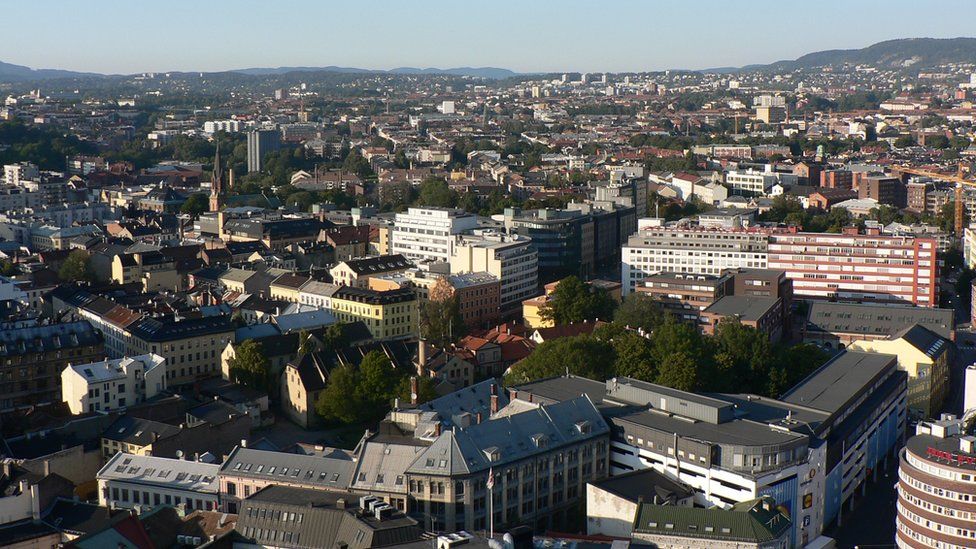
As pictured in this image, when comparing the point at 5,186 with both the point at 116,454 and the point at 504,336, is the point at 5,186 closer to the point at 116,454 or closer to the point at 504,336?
the point at 504,336

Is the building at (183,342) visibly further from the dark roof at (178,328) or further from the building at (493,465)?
the building at (493,465)

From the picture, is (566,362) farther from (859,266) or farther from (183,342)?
(859,266)

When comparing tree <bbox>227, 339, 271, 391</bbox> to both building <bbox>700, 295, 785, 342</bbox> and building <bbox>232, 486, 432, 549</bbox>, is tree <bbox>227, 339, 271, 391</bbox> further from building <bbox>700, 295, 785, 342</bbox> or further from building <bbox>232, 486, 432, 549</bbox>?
building <bbox>700, 295, 785, 342</bbox>

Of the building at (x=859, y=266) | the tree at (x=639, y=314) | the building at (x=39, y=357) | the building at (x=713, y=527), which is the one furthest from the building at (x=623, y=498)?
the building at (x=859, y=266)

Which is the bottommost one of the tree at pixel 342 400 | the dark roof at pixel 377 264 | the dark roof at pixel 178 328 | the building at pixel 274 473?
the tree at pixel 342 400

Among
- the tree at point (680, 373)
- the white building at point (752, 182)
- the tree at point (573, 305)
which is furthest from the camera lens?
the white building at point (752, 182)

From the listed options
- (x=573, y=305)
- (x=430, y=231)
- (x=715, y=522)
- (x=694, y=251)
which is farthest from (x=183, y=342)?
(x=694, y=251)

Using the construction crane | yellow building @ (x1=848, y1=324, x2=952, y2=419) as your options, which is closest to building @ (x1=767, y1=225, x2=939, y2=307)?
yellow building @ (x1=848, y1=324, x2=952, y2=419)
